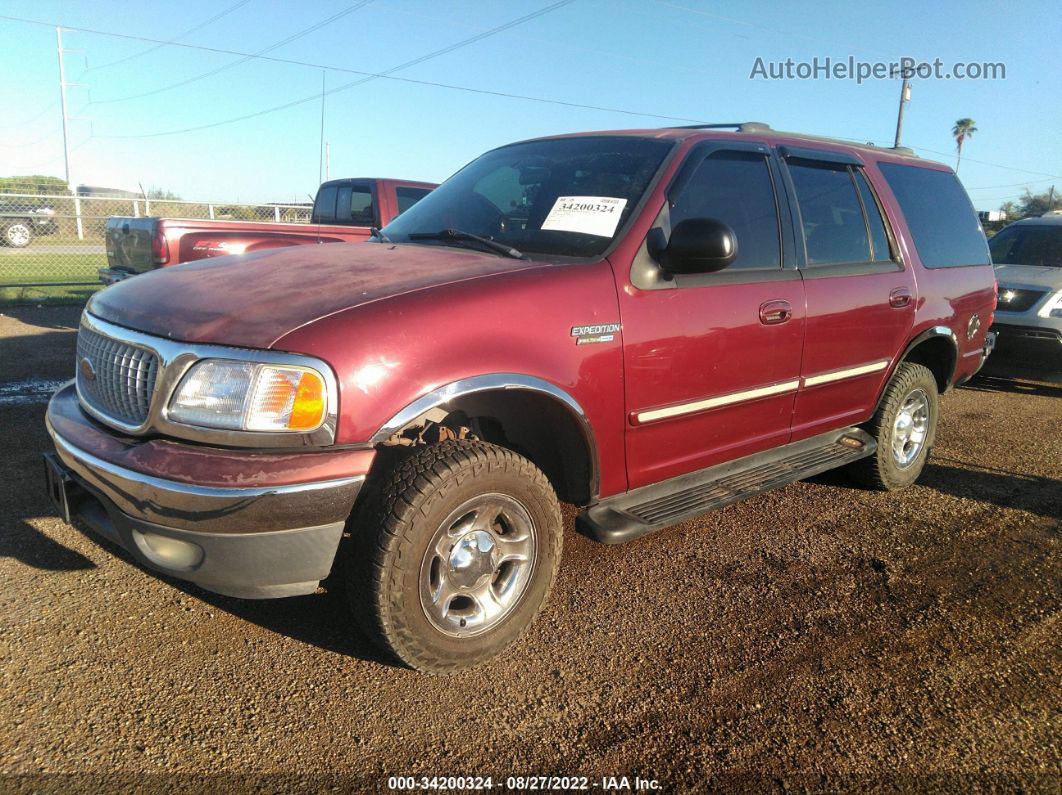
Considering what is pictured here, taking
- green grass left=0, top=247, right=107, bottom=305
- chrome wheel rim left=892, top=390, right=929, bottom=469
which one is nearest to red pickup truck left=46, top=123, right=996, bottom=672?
chrome wheel rim left=892, top=390, right=929, bottom=469

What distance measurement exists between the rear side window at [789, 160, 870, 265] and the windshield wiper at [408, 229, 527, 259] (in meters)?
1.63

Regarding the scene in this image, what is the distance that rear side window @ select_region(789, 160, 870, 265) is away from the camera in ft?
12.7

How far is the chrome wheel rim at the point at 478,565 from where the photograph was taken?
2537 millimetres

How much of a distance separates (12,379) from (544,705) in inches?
231

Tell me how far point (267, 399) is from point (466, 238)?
1403 millimetres

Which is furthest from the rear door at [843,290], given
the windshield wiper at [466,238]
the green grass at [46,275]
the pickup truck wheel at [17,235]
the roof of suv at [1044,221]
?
the pickup truck wheel at [17,235]

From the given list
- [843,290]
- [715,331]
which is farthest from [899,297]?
[715,331]

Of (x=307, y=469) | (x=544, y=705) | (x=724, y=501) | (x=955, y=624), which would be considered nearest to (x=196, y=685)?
(x=307, y=469)

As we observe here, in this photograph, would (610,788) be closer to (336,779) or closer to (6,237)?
(336,779)

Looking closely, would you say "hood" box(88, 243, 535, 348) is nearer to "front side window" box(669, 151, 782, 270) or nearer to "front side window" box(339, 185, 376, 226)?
"front side window" box(669, 151, 782, 270)

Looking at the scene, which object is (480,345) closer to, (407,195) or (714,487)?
(714,487)

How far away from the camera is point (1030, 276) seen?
791 cm

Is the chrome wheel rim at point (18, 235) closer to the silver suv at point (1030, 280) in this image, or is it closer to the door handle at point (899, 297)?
the door handle at point (899, 297)

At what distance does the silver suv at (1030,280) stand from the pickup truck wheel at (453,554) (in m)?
6.91
